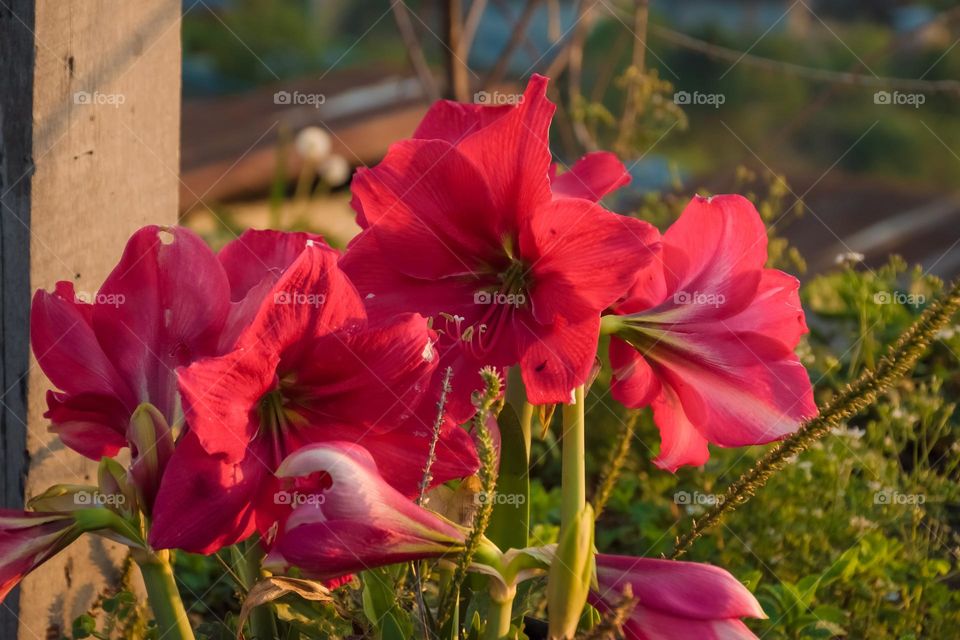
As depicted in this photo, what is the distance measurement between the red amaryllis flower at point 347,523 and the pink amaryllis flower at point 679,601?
16 cm

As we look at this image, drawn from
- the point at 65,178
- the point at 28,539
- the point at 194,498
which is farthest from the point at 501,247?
the point at 65,178

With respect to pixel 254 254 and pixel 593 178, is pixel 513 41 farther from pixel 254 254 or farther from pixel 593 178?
pixel 254 254

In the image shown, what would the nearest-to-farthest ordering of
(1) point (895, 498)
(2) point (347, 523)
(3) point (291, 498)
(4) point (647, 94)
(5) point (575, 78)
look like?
(2) point (347, 523) < (3) point (291, 498) < (1) point (895, 498) < (4) point (647, 94) < (5) point (575, 78)

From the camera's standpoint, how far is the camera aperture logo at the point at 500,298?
3.70ft

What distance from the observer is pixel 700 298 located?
1.18 metres

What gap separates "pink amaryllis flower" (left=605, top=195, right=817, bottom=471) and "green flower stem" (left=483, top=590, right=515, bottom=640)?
0.92 feet

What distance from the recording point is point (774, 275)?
3.97ft

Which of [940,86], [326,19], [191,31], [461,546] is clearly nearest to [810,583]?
[461,546]

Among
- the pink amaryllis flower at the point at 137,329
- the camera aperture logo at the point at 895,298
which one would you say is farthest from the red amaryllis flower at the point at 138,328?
the camera aperture logo at the point at 895,298

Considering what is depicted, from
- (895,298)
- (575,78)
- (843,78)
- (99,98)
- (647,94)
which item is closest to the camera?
(99,98)

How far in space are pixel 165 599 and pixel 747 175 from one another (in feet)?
5.40

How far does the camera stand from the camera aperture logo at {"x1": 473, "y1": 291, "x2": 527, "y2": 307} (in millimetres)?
1128

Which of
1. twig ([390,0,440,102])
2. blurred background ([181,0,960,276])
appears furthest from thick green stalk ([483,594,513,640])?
twig ([390,0,440,102])

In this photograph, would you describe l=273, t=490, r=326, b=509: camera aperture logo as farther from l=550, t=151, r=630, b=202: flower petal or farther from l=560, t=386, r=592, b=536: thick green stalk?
l=550, t=151, r=630, b=202: flower petal
